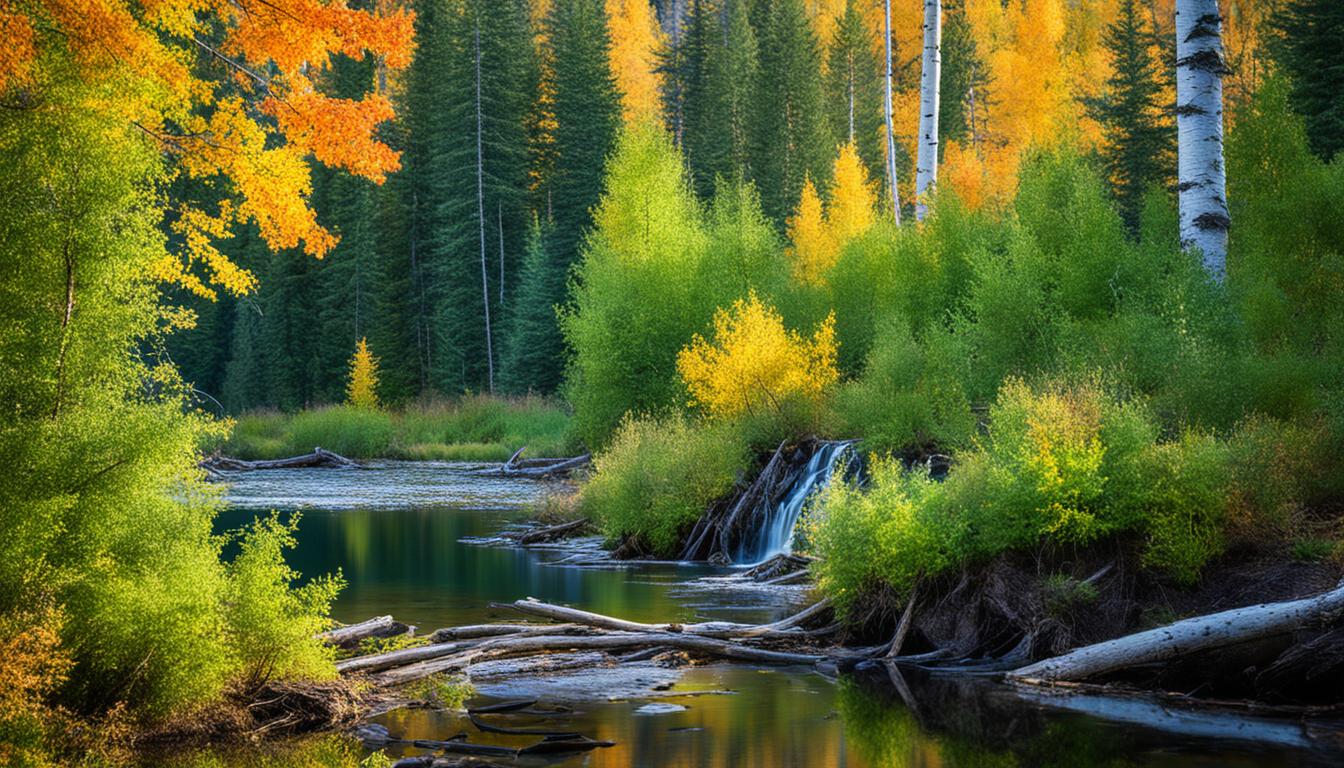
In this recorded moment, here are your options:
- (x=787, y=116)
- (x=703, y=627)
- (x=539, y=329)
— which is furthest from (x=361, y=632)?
(x=787, y=116)

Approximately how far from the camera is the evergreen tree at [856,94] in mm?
56656

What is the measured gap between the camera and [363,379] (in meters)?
58.9

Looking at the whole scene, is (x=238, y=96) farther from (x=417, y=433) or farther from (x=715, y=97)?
(x=715, y=97)

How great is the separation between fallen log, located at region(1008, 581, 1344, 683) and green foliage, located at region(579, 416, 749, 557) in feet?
38.7

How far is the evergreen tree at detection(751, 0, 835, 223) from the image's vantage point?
55.2 metres

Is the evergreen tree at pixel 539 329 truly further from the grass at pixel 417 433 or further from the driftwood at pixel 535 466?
the driftwood at pixel 535 466

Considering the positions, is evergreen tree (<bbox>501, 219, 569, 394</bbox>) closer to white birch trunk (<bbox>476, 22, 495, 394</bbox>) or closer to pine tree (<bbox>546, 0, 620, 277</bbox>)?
pine tree (<bbox>546, 0, 620, 277</bbox>)

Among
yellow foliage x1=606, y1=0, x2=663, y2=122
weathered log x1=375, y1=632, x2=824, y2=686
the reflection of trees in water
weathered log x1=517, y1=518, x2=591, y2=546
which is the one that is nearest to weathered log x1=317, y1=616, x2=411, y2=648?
weathered log x1=375, y1=632, x2=824, y2=686

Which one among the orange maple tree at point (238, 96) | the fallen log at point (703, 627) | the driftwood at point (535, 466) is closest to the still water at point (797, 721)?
the fallen log at point (703, 627)

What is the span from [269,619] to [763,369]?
16.2m

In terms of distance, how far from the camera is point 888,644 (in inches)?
549

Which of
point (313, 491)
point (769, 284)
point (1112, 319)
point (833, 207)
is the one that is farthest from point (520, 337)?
point (1112, 319)

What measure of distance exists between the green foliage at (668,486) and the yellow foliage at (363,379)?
3565 centimetres

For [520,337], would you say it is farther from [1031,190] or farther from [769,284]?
[1031,190]
